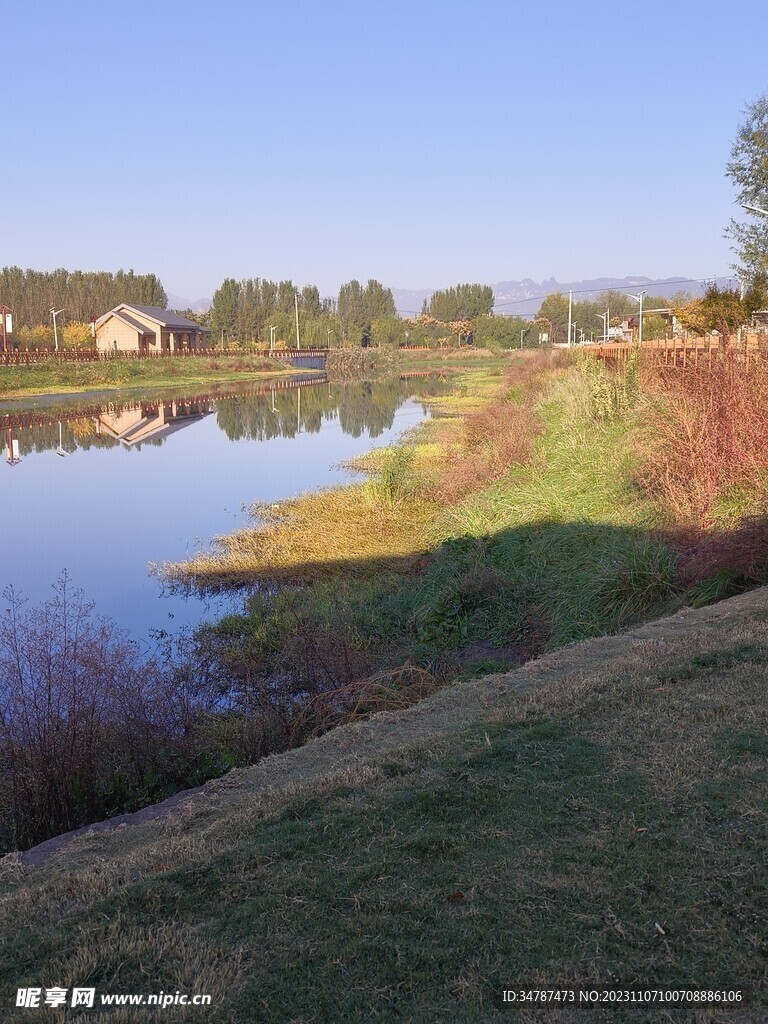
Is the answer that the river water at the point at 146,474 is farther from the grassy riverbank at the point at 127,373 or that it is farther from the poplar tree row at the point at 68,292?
the poplar tree row at the point at 68,292

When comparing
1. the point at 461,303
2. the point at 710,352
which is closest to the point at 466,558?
the point at 710,352

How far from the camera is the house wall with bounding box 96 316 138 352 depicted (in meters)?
74.7

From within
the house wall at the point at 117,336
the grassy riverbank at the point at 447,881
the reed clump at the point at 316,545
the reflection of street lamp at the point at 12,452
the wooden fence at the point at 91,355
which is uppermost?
the house wall at the point at 117,336

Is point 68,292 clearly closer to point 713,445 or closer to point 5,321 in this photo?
point 5,321

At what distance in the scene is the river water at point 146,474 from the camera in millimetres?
14237

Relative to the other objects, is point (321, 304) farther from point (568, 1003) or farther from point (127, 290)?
point (568, 1003)

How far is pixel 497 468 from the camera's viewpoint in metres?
18.3

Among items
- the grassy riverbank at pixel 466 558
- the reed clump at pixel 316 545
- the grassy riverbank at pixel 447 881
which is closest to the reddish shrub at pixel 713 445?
the grassy riverbank at pixel 466 558

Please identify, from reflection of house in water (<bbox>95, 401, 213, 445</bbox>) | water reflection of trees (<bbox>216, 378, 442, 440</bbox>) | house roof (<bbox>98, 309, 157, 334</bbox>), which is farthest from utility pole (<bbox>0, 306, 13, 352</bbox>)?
reflection of house in water (<bbox>95, 401, 213, 445</bbox>)

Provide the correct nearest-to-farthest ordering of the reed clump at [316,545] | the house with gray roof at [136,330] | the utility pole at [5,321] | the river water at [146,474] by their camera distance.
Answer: the reed clump at [316,545] → the river water at [146,474] → the utility pole at [5,321] → the house with gray roof at [136,330]

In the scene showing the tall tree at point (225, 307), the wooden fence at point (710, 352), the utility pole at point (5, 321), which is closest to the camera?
the wooden fence at point (710, 352)

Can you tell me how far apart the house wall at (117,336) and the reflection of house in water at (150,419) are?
2990 centimetres

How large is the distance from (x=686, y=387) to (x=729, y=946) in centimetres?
1105

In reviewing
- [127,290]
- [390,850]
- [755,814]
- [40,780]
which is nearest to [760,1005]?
[755,814]
